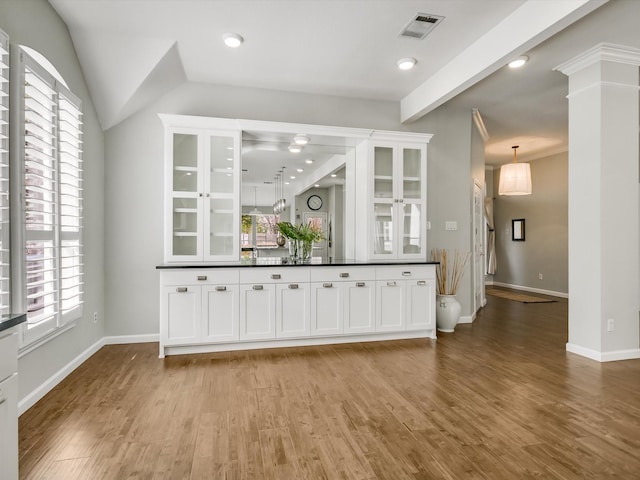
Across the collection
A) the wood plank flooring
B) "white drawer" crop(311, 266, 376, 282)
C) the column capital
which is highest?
the column capital

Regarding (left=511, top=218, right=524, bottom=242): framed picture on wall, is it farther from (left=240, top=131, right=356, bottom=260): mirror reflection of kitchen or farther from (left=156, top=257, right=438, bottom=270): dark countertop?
(left=240, top=131, right=356, bottom=260): mirror reflection of kitchen

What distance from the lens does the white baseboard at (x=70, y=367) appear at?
2.45m

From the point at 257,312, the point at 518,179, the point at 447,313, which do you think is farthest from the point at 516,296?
the point at 257,312

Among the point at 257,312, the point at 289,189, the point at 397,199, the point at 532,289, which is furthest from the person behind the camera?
the point at 532,289

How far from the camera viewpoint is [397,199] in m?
4.38

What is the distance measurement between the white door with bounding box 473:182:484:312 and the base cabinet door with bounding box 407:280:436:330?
1619 millimetres

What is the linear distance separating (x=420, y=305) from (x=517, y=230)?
17.2ft

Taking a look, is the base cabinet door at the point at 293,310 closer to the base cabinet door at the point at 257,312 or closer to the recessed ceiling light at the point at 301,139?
the base cabinet door at the point at 257,312

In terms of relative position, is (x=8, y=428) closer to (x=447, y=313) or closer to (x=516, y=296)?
(x=447, y=313)

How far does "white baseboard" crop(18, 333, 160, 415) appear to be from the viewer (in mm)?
2449

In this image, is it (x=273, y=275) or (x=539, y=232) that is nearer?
(x=273, y=275)

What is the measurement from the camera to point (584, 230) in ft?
11.8

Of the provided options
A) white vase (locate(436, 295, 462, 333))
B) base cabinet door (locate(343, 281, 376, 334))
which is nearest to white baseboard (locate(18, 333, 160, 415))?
base cabinet door (locate(343, 281, 376, 334))

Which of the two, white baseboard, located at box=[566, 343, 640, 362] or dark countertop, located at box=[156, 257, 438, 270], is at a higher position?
dark countertop, located at box=[156, 257, 438, 270]
